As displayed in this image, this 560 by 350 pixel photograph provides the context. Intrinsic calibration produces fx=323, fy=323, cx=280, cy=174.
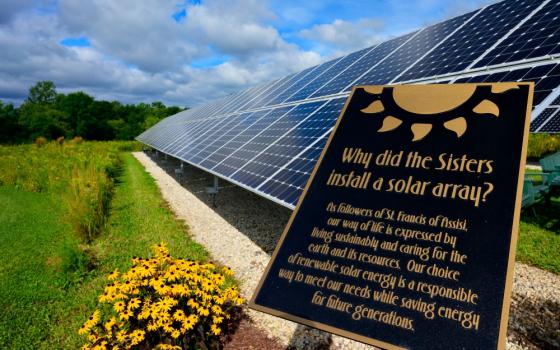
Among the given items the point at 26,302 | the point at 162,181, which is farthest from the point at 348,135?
the point at 162,181

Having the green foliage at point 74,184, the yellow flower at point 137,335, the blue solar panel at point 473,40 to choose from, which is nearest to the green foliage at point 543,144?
the blue solar panel at point 473,40

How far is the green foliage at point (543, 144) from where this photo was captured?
2112cm

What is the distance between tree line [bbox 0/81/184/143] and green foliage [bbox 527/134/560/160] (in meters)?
73.4

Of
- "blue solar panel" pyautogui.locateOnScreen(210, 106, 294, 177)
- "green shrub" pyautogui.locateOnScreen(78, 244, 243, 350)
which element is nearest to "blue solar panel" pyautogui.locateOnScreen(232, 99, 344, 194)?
"blue solar panel" pyautogui.locateOnScreen(210, 106, 294, 177)

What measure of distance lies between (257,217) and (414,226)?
31.3ft

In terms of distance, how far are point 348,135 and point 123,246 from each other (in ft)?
27.0

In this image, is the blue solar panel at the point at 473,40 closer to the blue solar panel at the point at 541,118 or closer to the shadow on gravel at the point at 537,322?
the blue solar panel at the point at 541,118

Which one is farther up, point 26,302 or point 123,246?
point 123,246

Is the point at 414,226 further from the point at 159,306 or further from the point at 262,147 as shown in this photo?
the point at 262,147

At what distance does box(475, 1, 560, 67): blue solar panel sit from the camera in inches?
254

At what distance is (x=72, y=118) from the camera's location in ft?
255

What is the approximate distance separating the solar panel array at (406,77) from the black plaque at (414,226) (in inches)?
87.0

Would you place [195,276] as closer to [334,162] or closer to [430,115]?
[334,162]

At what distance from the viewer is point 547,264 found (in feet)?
24.4
